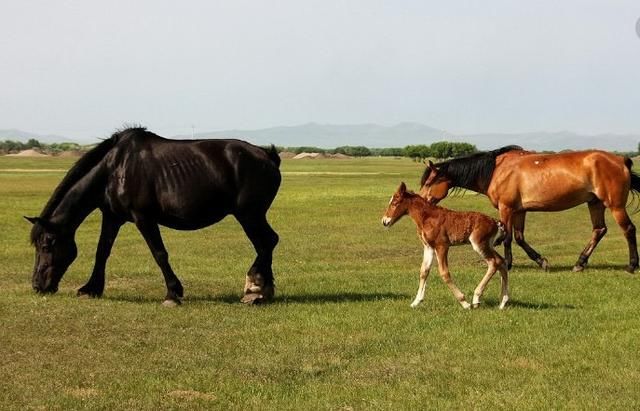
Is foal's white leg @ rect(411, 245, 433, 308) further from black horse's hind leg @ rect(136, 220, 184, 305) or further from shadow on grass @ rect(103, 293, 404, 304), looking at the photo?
black horse's hind leg @ rect(136, 220, 184, 305)

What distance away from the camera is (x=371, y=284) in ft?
44.0

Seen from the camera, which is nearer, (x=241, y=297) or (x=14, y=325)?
(x=14, y=325)

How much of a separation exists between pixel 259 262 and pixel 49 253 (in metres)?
3.34

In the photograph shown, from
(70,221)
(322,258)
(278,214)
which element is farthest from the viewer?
(278,214)

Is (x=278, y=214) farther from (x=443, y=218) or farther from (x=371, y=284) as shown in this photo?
(x=443, y=218)

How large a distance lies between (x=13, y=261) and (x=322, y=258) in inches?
285

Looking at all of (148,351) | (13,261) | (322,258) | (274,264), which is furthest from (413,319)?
(13,261)

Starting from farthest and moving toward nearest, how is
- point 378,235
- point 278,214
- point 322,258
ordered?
point 278,214 → point 378,235 → point 322,258

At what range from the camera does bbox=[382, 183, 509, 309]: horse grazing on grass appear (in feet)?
34.2

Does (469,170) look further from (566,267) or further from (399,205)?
(399,205)

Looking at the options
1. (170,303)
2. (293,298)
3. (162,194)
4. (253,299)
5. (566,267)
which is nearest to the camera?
(170,303)

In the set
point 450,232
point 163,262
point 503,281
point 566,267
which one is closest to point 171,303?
point 163,262

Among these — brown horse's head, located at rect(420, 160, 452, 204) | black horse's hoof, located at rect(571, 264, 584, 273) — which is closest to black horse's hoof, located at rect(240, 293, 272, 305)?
brown horse's head, located at rect(420, 160, 452, 204)

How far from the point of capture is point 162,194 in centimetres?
1162
